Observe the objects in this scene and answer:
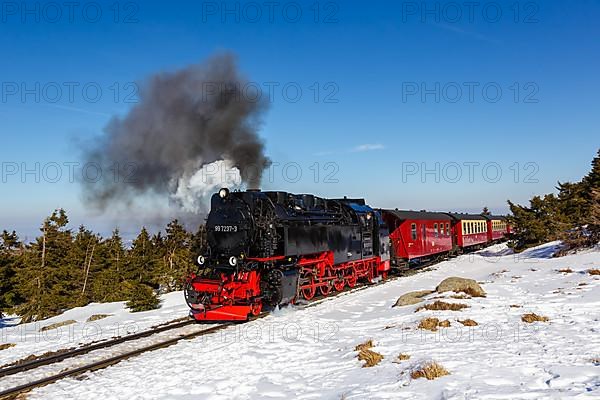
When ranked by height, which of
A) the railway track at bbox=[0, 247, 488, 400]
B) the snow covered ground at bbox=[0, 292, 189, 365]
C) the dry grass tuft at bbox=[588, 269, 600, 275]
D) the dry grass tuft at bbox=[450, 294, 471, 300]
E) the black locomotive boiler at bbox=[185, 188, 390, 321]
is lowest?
the snow covered ground at bbox=[0, 292, 189, 365]

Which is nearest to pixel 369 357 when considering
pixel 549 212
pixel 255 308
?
pixel 255 308

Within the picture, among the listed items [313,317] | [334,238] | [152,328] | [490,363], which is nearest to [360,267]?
[334,238]

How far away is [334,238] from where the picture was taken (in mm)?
15992

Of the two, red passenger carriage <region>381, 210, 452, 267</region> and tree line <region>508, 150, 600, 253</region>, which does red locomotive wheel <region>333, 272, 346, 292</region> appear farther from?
tree line <region>508, 150, 600, 253</region>

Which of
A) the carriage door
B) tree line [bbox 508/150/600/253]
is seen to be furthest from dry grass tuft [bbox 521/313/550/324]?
tree line [bbox 508/150/600/253]

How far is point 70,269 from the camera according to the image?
36.1 m

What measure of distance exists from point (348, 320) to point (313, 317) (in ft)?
3.23

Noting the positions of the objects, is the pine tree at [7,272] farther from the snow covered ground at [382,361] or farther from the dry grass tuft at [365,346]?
the dry grass tuft at [365,346]

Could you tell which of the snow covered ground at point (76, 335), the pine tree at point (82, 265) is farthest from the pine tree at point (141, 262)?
the snow covered ground at point (76, 335)

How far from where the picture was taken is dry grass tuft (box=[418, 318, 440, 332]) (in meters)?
9.56

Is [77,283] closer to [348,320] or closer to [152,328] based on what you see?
[152,328]

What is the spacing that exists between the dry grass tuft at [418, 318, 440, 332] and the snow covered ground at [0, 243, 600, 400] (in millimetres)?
201

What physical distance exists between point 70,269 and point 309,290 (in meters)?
28.0

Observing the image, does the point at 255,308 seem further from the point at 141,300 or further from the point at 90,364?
the point at 141,300
